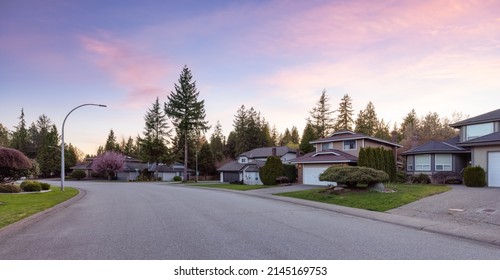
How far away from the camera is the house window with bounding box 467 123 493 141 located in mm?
28500

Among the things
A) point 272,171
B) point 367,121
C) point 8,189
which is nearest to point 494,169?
point 272,171

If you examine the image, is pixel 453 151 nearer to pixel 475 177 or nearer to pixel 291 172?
pixel 475 177

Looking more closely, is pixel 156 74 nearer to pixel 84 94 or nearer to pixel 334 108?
pixel 84 94

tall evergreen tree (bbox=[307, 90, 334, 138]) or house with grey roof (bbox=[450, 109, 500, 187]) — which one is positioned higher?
tall evergreen tree (bbox=[307, 90, 334, 138])

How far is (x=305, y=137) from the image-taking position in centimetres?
6456

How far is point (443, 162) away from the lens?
100 ft

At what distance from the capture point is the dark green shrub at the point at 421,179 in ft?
97.3

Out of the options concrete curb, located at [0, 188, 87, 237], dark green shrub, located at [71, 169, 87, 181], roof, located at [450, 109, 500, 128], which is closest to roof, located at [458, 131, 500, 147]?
roof, located at [450, 109, 500, 128]

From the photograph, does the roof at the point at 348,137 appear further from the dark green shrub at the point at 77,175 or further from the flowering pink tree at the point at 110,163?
the dark green shrub at the point at 77,175

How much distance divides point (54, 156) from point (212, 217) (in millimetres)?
78899

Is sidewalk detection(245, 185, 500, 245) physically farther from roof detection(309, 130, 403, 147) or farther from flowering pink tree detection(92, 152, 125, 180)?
flowering pink tree detection(92, 152, 125, 180)

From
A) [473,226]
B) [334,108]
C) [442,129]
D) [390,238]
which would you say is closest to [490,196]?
[473,226]

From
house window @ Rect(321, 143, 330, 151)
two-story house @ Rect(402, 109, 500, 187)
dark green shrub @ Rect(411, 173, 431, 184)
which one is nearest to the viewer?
two-story house @ Rect(402, 109, 500, 187)

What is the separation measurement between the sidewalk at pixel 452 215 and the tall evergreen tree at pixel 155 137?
173ft
